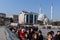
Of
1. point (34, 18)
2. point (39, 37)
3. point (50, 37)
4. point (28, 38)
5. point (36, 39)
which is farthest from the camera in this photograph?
point (34, 18)

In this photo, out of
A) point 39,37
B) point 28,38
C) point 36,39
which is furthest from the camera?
point 28,38

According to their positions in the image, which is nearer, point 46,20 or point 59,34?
point 59,34

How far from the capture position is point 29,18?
151125mm

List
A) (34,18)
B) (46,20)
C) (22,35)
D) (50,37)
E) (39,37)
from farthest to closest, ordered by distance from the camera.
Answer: (34,18) → (46,20) → (22,35) → (39,37) → (50,37)

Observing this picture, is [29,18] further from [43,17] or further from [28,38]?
[28,38]

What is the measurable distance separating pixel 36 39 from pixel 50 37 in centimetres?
66

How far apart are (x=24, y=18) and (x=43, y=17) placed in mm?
23567

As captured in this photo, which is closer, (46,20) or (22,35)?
(22,35)

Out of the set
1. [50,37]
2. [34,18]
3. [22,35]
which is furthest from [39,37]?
[34,18]

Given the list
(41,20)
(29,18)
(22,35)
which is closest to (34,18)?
(29,18)

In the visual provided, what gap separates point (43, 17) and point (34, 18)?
17.5 metres

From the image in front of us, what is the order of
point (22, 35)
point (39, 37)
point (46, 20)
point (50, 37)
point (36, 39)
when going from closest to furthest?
point (50, 37)
point (36, 39)
point (39, 37)
point (22, 35)
point (46, 20)

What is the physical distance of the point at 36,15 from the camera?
155 m

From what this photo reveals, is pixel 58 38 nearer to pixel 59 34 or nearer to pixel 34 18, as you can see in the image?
pixel 59 34
